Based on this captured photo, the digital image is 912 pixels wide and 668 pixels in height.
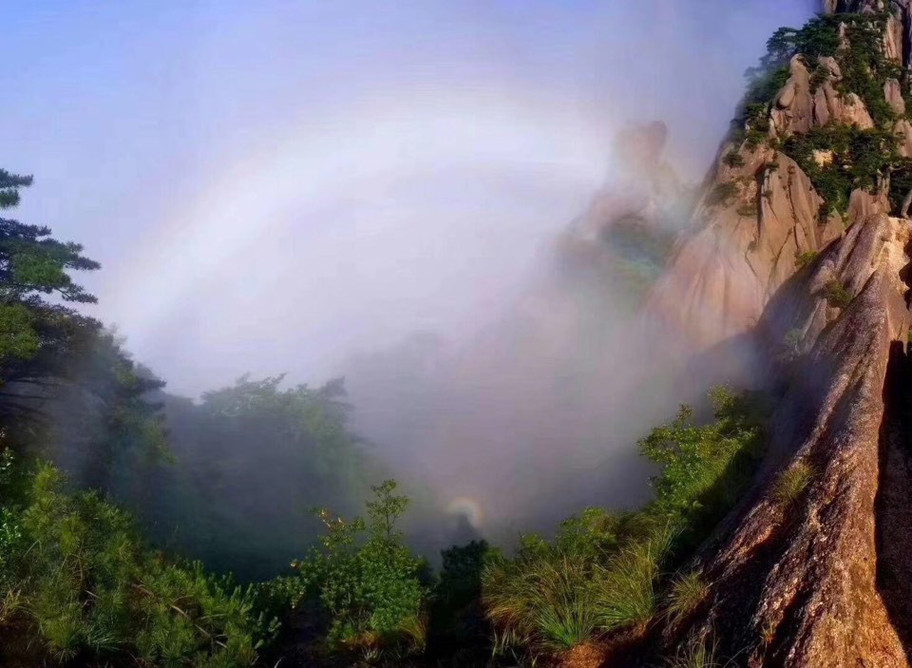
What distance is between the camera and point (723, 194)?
1342 inches

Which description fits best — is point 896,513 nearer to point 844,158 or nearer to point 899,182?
point 899,182

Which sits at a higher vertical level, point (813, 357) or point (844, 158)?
point (844, 158)

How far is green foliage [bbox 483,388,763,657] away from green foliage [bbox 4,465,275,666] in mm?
5773

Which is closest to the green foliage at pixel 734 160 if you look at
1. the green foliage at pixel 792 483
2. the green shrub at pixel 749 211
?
the green shrub at pixel 749 211

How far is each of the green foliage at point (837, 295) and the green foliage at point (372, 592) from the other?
57.9ft

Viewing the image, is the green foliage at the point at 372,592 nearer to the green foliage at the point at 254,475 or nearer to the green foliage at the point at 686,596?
the green foliage at the point at 686,596

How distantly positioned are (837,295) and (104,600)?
24527 mm

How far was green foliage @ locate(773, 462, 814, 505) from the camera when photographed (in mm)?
10977

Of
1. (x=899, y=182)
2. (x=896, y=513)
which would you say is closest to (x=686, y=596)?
(x=896, y=513)

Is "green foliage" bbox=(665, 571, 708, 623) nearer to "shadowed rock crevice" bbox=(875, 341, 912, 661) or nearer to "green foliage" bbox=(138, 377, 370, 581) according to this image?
"shadowed rock crevice" bbox=(875, 341, 912, 661)

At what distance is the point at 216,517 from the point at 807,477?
116 feet

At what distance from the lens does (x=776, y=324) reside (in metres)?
27.6

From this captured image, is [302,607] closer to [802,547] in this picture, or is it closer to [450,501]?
[802,547]

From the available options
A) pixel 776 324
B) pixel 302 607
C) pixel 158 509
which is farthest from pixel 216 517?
pixel 776 324
